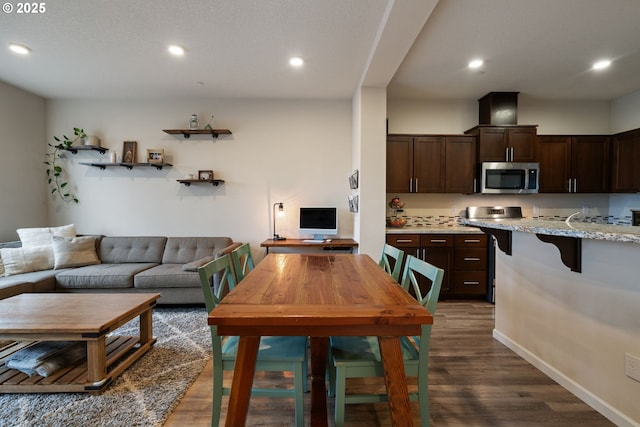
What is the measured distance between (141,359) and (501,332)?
10.0ft

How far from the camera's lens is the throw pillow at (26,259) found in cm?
290

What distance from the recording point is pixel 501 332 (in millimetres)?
2418

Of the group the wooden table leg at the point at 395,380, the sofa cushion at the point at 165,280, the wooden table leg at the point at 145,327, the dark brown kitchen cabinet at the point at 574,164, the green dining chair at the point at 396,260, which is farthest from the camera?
the dark brown kitchen cabinet at the point at 574,164

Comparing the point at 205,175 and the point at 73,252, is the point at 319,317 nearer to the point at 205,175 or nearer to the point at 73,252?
the point at 205,175

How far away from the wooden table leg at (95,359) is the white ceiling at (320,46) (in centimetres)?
242

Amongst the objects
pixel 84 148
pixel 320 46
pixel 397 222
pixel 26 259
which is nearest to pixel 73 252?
pixel 26 259

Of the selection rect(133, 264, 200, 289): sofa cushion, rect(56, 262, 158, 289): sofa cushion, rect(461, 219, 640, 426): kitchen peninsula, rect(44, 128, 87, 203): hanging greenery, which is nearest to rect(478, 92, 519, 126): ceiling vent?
A: rect(461, 219, 640, 426): kitchen peninsula

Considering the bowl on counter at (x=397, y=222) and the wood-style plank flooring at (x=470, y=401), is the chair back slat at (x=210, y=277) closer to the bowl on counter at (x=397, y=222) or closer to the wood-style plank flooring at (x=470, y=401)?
the wood-style plank flooring at (x=470, y=401)

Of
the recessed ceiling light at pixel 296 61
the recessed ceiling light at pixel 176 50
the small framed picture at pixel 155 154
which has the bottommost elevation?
the small framed picture at pixel 155 154

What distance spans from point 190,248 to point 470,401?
11.1 feet

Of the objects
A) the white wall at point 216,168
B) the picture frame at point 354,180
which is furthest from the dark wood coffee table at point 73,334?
the picture frame at point 354,180

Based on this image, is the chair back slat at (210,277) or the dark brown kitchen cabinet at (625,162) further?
the dark brown kitchen cabinet at (625,162)

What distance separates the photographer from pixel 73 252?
324cm

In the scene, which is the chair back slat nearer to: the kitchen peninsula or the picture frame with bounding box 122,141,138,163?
the kitchen peninsula
